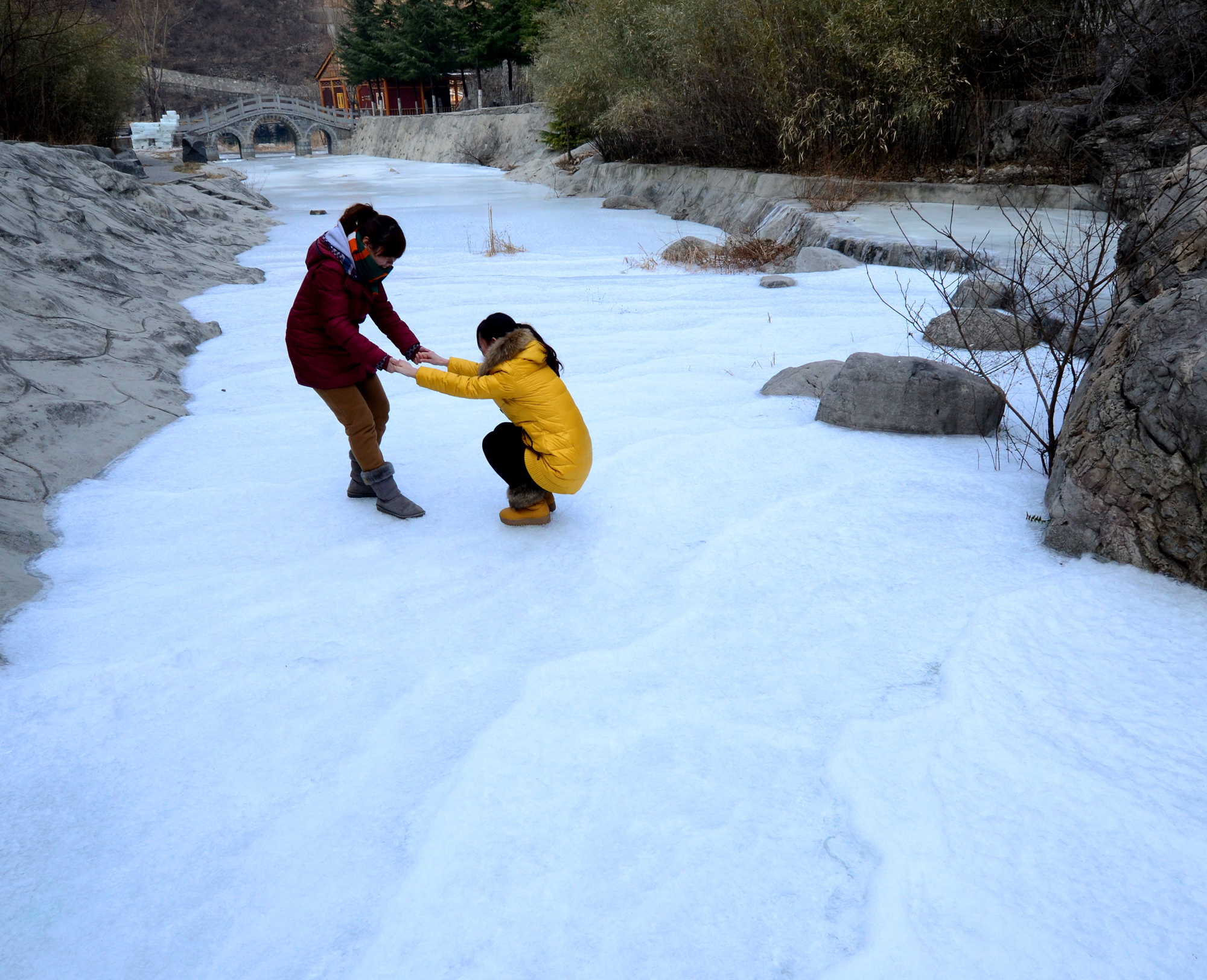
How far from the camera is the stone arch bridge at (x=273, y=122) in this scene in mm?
41188

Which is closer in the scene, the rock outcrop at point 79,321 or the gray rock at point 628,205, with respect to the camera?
the rock outcrop at point 79,321

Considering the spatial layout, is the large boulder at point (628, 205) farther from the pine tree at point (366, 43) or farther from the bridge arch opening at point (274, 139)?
the bridge arch opening at point (274, 139)

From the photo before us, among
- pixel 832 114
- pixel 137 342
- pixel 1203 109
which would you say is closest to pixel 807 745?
pixel 137 342

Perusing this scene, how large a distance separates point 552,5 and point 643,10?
14.1m

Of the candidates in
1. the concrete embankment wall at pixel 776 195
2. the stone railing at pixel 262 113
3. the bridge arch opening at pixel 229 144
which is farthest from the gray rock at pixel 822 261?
the bridge arch opening at pixel 229 144

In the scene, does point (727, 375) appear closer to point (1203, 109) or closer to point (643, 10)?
point (1203, 109)

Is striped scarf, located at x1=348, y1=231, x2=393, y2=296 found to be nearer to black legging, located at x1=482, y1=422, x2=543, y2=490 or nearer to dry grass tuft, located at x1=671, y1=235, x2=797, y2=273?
black legging, located at x1=482, y1=422, x2=543, y2=490

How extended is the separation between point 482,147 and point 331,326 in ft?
96.4

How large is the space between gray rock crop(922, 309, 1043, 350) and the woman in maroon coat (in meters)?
2.74

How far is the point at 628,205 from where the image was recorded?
13844mm

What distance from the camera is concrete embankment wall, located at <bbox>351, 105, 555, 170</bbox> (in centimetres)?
2669

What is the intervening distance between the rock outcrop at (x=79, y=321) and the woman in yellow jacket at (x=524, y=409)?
1.37m

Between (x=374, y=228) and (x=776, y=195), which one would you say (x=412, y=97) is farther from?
(x=374, y=228)

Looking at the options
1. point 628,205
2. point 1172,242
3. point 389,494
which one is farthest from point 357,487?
point 628,205
